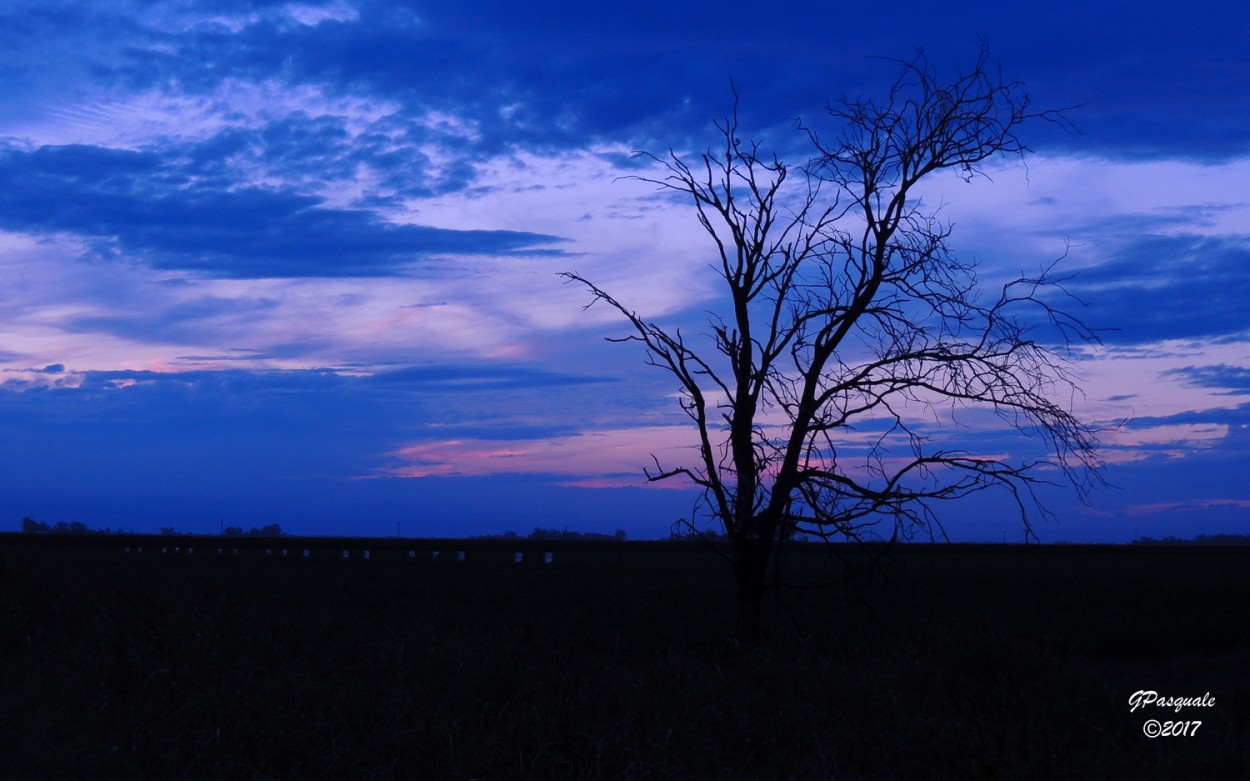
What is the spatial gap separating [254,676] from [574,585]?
32.3 m

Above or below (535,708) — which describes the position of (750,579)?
above

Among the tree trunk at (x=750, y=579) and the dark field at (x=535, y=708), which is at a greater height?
the tree trunk at (x=750, y=579)

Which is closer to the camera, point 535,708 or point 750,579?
point 535,708

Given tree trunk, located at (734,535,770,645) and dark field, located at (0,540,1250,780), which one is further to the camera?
tree trunk, located at (734,535,770,645)

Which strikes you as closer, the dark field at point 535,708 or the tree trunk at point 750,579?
the dark field at point 535,708

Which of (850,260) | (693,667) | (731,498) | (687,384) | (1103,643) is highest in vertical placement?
(850,260)

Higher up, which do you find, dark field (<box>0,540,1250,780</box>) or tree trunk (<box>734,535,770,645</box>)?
tree trunk (<box>734,535,770,645</box>)

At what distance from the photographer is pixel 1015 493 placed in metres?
12.8

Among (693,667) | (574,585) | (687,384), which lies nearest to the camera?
(693,667)

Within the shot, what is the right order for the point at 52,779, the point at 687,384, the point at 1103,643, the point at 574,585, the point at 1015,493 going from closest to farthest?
the point at 52,779 → the point at 1015,493 → the point at 687,384 → the point at 1103,643 → the point at 574,585

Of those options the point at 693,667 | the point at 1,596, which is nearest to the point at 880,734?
the point at 693,667

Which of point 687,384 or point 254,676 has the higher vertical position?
point 687,384

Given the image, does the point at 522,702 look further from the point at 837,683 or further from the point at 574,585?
the point at 574,585

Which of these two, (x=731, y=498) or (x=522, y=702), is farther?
(x=731, y=498)
